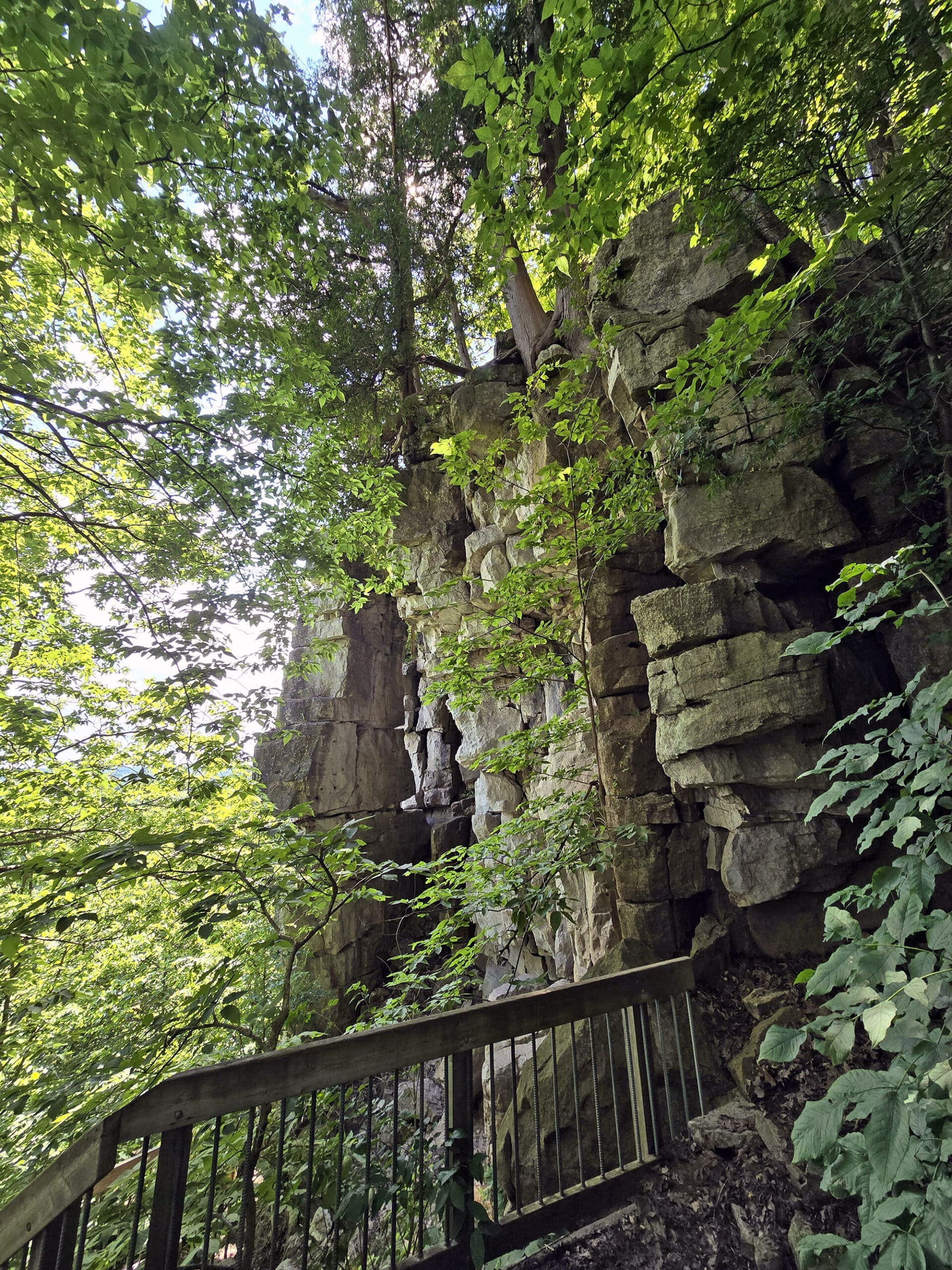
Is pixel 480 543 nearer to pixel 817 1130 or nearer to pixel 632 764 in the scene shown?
pixel 632 764

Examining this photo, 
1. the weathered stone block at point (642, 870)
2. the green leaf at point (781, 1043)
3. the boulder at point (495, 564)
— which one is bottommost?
the green leaf at point (781, 1043)

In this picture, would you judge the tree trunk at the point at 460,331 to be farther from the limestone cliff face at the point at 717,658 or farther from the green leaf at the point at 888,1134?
the green leaf at the point at 888,1134

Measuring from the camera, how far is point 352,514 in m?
6.21

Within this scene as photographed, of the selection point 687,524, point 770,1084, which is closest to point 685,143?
point 687,524

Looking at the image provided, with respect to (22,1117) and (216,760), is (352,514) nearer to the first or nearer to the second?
(216,760)

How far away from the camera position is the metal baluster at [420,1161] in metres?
1.87

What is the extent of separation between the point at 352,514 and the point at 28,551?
3.13 metres

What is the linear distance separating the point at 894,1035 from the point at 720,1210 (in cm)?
152

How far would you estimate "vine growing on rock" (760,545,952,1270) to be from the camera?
135 centimetres

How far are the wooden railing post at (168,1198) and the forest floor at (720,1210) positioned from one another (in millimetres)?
1286

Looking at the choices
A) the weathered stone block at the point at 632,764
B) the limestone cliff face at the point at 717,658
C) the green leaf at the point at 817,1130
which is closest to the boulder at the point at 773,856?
the limestone cliff face at the point at 717,658

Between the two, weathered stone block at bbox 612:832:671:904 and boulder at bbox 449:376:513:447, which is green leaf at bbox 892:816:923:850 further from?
boulder at bbox 449:376:513:447

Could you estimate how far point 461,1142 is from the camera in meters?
2.05

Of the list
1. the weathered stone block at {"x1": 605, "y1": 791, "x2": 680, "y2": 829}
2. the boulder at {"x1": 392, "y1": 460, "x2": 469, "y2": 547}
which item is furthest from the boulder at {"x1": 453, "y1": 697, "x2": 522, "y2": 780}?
the weathered stone block at {"x1": 605, "y1": 791, "x2": 680, "y2": 829}
